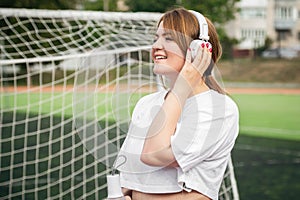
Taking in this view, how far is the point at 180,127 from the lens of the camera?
1386 millimetres

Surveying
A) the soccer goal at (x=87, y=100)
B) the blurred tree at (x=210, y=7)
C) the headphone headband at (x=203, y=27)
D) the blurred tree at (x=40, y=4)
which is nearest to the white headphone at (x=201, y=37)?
the headphone headband at (x=203, y=27)

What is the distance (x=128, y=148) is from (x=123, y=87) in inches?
20.8

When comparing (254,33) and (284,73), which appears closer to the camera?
(284,73)

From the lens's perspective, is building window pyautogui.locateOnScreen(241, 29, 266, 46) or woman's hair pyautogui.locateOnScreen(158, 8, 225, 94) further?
building window pyautogui.locateOnScreen(241, 29, 266, 46)

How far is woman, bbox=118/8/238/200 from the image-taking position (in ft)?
4.54

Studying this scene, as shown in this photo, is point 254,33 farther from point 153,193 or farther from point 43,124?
point 153,193

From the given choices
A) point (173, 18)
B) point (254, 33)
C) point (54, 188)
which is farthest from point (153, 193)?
point (254, 33)

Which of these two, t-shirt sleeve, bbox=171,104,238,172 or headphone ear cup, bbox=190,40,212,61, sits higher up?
headphone ear cup, bbox=190,40,212,61

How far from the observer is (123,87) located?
1.95 meters

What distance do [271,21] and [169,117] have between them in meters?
Result: 40.9

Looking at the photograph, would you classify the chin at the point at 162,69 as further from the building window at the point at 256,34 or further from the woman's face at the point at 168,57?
the building window at the point at 256,34

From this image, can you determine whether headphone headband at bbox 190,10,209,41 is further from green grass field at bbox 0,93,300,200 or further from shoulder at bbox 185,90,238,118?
green grass field at bbox 0,93,300,200

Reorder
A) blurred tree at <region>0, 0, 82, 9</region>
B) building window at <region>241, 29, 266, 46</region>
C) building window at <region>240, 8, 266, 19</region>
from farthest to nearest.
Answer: building window at <region>240, 8, 266, 19</region>
building window at <region>241, 29, 266, 46</region>
blurred tree at <region>0, 0, 82, 9</region>

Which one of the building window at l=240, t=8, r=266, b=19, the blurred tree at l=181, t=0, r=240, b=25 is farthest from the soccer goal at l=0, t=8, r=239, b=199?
the building window at l=240, t=8, r=266, b=19
